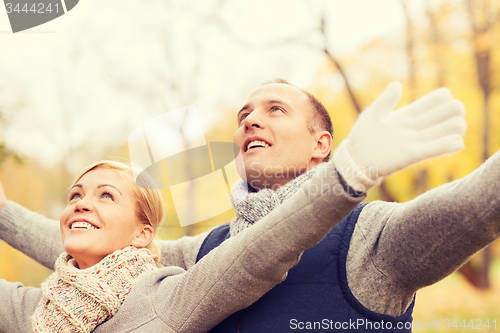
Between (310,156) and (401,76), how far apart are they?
438 cm

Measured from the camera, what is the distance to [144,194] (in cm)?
159

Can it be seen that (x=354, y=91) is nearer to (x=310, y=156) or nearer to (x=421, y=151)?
(x=310, y=156)

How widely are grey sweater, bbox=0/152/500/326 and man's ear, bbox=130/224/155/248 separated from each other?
31.9 inches

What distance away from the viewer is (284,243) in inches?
36.6

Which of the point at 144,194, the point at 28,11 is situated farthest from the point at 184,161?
the point at 28,11

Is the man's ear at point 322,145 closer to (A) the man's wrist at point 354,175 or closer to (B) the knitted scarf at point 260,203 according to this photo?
(B) the knitted scarf at point 260,203

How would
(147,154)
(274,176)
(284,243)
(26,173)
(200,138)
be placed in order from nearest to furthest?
(284,243) < (274,176) < (147,154) < (200,138) < (26,173)

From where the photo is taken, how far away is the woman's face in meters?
1.38

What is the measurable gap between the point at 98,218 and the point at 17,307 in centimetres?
52

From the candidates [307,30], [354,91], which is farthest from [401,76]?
[307,30]

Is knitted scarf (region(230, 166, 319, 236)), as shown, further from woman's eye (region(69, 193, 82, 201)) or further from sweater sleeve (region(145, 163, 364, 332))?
woman's eye (region(69, 193, 82, 201))

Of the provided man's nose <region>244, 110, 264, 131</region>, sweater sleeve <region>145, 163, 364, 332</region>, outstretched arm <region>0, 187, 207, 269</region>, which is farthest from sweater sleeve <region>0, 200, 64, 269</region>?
man's nose <region>244, 110, 264, 131</region>

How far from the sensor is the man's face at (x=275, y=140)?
158cm

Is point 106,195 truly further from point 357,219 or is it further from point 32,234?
point 357,219
